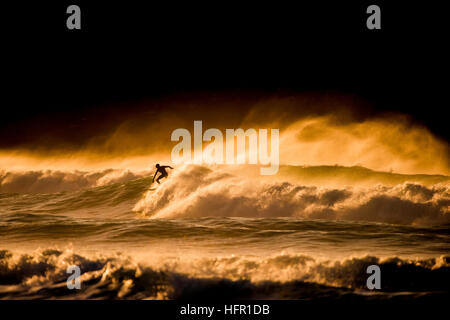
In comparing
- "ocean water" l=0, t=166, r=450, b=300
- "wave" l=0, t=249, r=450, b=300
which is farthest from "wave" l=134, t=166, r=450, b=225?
"wave" l=0, t=249, r=450, b=300

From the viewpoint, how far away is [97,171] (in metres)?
30.6

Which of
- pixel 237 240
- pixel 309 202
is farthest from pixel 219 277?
pixel 309 202

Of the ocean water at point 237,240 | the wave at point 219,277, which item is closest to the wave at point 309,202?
the ocean water at point 237,240

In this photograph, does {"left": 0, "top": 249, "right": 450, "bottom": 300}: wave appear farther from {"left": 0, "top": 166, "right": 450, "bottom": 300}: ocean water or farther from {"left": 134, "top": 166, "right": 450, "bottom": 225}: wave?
{"left": 134, "top": 166, "right": 450, "bottom": 225}: wave

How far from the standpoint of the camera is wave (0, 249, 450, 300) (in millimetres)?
6207

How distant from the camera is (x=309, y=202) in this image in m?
13.2

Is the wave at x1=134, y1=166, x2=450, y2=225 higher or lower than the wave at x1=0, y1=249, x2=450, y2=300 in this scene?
higher

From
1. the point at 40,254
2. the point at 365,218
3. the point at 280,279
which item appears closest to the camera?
the point at 280,279

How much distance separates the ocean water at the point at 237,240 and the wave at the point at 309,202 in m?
0.03

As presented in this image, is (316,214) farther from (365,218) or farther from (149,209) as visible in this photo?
(149,209)

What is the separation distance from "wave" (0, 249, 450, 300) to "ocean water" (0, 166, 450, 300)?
0.06 feet
